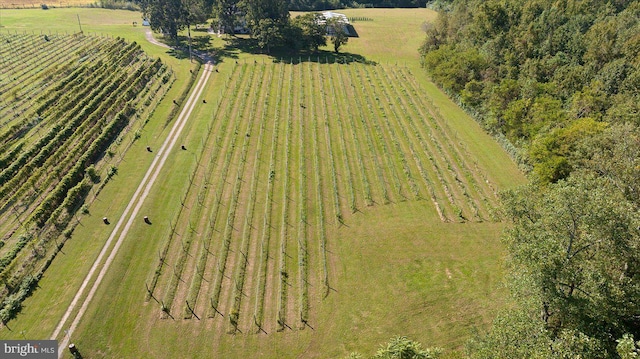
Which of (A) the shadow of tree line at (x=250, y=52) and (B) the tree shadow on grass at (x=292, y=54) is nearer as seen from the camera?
(A) the shadow of tree line at (x=250, y=52)

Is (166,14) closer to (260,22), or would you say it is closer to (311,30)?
(260,22)

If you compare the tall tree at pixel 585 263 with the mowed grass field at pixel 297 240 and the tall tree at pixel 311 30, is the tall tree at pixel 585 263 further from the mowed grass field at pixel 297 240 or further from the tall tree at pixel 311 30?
the tall tree at pixel 311 30

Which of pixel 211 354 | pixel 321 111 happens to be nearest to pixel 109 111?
pixel 321 111

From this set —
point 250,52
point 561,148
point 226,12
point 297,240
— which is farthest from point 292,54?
point 561,148

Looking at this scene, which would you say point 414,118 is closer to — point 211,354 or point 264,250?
point 264,250

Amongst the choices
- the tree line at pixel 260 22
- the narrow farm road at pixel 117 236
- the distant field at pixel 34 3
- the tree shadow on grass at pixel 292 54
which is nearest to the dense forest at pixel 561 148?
the tree shadow on grass at pixel 292 54

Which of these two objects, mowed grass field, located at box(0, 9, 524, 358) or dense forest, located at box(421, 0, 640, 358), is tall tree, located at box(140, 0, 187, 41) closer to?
mowed grass field, located at box(0, 9, 524, 358)
